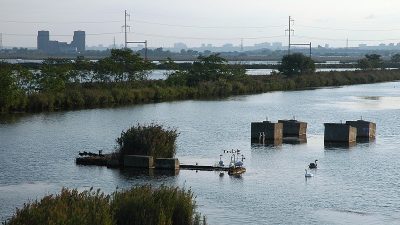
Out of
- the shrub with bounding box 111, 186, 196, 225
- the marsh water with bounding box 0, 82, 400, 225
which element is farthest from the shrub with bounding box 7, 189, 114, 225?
the marsh water with bounding box 0, 82, 400, 225

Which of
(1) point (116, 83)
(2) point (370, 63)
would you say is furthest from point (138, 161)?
(2) point (370, 63)

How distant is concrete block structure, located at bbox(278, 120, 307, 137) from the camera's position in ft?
176

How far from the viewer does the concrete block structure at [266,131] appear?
51219mm

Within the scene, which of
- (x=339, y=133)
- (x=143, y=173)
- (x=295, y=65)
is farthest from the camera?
(x=295, y=65)

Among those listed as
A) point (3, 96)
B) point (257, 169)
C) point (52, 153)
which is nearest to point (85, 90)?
point (3, 96)

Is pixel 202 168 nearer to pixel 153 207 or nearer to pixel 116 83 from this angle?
pixel 153 207

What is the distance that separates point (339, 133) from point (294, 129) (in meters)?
3.65

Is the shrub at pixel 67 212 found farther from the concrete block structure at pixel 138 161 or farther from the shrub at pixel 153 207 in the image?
the concrete block structure at pixel 138 161

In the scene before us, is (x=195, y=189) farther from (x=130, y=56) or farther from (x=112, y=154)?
(x=130, y=56)

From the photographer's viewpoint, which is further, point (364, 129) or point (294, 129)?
point (294, 129)

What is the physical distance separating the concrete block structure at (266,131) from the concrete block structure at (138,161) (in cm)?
1314

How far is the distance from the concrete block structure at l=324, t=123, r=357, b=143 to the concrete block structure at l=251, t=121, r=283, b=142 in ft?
9.51

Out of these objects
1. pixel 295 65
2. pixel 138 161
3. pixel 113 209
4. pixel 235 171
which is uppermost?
pixel 295 65

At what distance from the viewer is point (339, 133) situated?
51000 millimetres
